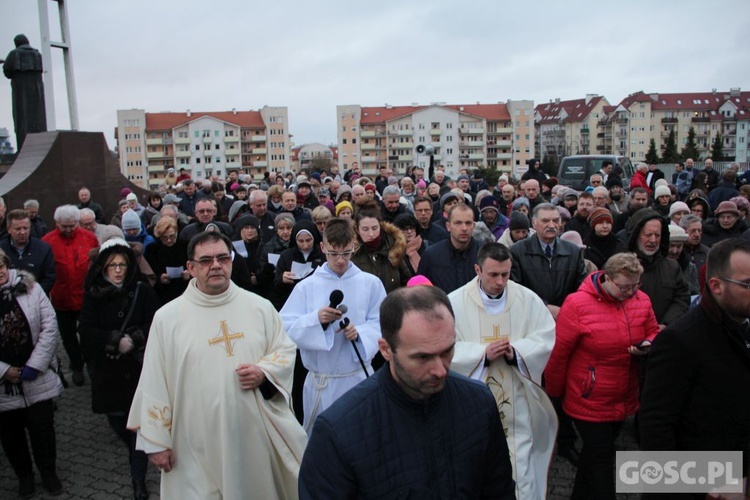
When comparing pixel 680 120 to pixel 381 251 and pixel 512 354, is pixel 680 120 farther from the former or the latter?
pixel 512 354

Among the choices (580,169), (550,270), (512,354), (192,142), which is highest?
(192,142)

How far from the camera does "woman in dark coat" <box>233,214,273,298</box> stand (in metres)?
7.16

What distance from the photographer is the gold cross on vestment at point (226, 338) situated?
12.9ft

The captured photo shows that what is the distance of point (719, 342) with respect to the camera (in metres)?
3.12

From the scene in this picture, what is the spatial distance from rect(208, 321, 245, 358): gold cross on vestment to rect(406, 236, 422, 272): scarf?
2.80m

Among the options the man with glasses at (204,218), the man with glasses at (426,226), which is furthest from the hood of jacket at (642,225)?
the man with glasses at (204,218)

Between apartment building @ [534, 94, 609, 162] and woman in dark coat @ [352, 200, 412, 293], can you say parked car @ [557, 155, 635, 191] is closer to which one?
woman in dark coat @ [352, 200, 412, 293]

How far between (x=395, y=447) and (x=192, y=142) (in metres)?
112

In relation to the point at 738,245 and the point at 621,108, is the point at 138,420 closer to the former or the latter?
the point at 738,245

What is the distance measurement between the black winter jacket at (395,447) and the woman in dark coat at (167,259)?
5041 mm

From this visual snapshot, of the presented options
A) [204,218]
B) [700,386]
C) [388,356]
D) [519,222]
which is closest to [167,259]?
[204,218]

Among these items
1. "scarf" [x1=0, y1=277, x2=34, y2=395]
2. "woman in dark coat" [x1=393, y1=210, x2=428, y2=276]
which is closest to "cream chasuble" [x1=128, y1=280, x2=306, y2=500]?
"scarf" [x1=0, y1=277, x2=34, y2=395]

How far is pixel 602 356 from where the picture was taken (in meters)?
4.54

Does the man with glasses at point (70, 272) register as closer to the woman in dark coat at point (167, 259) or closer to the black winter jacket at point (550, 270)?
the woman in dark coat at point (167, 259)
